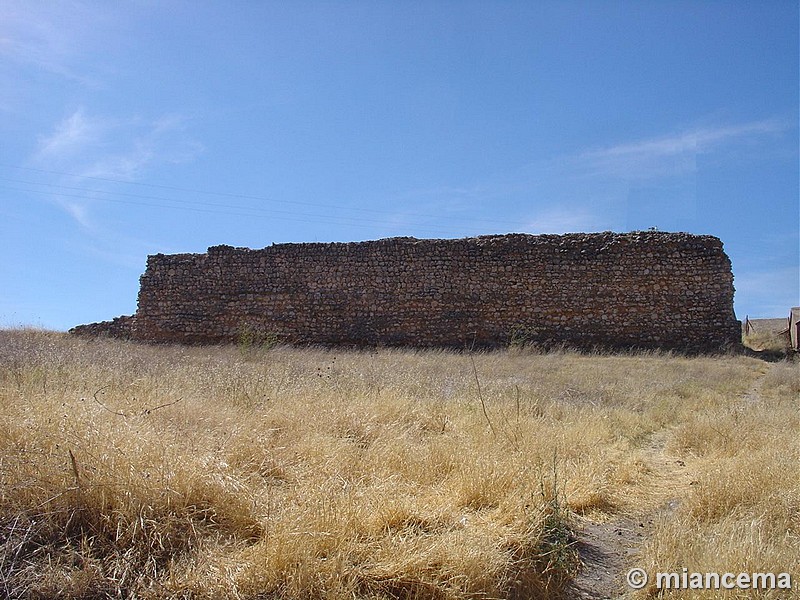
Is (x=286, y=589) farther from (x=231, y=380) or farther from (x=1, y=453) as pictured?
(x=231, y=380)

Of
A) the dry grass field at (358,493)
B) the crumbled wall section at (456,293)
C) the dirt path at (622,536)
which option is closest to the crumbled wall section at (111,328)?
the crumbled wall section at (456,293)

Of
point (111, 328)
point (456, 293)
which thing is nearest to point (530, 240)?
point (456, 293)

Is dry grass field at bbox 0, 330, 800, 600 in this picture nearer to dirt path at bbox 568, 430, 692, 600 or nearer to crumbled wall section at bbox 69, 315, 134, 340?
dirt path at bbox 568, 430, 692, 600

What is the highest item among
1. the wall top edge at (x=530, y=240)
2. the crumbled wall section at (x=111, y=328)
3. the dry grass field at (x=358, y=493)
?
the wall top edge at (x=530, y=240)

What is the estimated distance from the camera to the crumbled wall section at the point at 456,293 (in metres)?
15.1

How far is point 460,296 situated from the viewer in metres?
15.9

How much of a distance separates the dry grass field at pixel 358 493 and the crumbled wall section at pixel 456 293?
933 centimetres

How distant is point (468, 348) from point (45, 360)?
1031cm

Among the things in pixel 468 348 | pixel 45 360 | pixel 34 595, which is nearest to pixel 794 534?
pixel 34 595

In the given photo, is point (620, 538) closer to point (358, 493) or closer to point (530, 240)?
point (358, 493)

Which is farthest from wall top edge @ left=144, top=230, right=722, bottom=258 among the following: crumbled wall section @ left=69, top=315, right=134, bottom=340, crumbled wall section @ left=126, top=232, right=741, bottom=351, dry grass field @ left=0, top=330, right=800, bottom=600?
dry grass field @ left=0, top=330, right=800, bottom=600

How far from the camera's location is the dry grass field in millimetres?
2566

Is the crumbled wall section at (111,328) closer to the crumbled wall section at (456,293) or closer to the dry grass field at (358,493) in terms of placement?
the crumbled wall section at (456,293)

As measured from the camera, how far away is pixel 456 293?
628 inches
